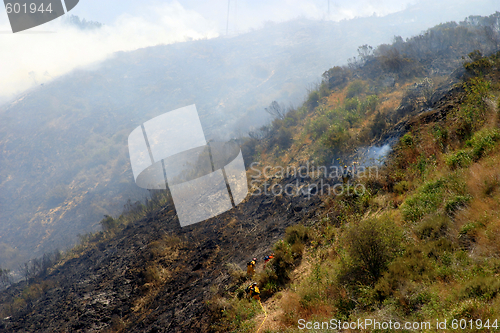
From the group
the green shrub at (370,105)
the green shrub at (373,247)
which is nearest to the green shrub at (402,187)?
the green shrub at (373,247)

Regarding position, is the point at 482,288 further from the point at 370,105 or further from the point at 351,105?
the point at 351,105

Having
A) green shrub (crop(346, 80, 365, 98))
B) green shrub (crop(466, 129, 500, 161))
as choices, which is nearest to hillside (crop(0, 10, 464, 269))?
green shrub (crop(346, 80, 365, 98))

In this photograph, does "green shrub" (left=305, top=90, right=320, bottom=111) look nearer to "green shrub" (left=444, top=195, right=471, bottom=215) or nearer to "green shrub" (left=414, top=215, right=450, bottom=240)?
"green shrub" (left=444, top=195, right=471, bottom=215)

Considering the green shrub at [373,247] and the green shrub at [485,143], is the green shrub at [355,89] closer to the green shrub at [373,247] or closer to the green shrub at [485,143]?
the green shrub at [485,143]

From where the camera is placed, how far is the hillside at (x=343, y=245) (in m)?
3.72

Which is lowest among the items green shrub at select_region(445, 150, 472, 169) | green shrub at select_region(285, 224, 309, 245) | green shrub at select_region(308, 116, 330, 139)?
green shrub at select_region(285, 224, 309, 245)

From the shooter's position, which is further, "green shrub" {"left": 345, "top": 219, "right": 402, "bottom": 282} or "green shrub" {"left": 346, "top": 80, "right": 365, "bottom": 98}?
"green shrub" {"left": 346, "top": 80, "right": 365, "bottom": 98}

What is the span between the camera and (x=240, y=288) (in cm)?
701

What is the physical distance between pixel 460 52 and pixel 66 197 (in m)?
83.4

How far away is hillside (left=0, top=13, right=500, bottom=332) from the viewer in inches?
147

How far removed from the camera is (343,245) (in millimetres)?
5746

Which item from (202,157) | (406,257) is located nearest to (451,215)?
(406,257)

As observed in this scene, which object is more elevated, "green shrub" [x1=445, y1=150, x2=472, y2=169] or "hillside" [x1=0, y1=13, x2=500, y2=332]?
"green shrub" [x1=445, y1=150, x2=472, y2=169]

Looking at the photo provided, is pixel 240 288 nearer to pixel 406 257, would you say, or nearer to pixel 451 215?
pixel 406 257
